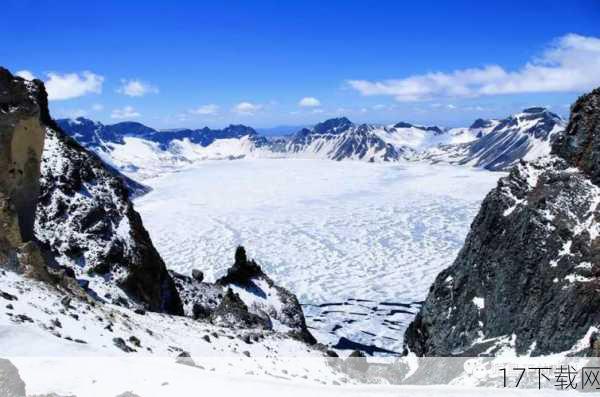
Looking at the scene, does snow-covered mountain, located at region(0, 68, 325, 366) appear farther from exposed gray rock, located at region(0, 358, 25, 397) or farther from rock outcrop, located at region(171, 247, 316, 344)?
exposed gray rock, located at region(0, 358, 25, 397)

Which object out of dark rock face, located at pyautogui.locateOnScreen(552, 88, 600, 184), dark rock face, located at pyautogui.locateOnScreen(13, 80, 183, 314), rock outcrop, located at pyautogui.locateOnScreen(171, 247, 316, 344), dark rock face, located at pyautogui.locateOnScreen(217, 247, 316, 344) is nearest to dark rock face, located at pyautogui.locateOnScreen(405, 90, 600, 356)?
dark rock face, located at pyautogui.locateOnScreen(552, 88, 600, 184)

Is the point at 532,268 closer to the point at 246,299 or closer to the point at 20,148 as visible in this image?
the point at 20,148

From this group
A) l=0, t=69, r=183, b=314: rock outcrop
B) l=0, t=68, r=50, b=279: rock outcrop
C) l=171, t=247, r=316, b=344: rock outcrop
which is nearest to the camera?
l=0, t=68, r=50, b=279: rock outcrop

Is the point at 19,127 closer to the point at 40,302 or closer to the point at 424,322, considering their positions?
the point at 40,302

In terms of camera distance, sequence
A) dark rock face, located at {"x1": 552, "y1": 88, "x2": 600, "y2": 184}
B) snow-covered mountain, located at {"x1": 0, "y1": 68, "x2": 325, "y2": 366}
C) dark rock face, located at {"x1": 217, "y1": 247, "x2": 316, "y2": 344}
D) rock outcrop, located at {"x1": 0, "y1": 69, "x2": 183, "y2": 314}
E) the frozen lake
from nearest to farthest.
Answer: snow-covered mountain, located at {"x1": 0, "y1": 68, "x2": 325, "y2": 366} < rock outcrop, located at {"x1": 0, "y1": 69, "x2": 183, "y2": 314} < dark rock face, located at {"x1": 552, "y1": 88, "x2": 600, "y2": 184} < dark rock face, located at {"x1": 217, "y1": 247, "x2": 316, "y2": 344} < the frozen lake

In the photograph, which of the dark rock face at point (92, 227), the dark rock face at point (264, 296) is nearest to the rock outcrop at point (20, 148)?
the dark rock face at point (92, 227)

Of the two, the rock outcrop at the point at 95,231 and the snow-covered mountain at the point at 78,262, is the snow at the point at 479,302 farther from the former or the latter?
the rock outcrop at the point at 95,231

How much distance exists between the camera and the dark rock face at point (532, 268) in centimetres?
3338

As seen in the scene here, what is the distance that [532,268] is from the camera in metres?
37.4

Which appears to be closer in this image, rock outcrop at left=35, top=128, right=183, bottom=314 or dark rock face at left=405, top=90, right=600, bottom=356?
dark rock face at left=405, top=90, right=600, bottom=356

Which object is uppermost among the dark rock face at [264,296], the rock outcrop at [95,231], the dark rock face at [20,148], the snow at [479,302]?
the dark rock face at [20,148]

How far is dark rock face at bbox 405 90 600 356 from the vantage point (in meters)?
33.4

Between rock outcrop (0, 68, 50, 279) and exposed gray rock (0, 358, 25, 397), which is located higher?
rock outcrop (0, 68, 50, 279)

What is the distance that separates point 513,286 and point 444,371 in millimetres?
8624
